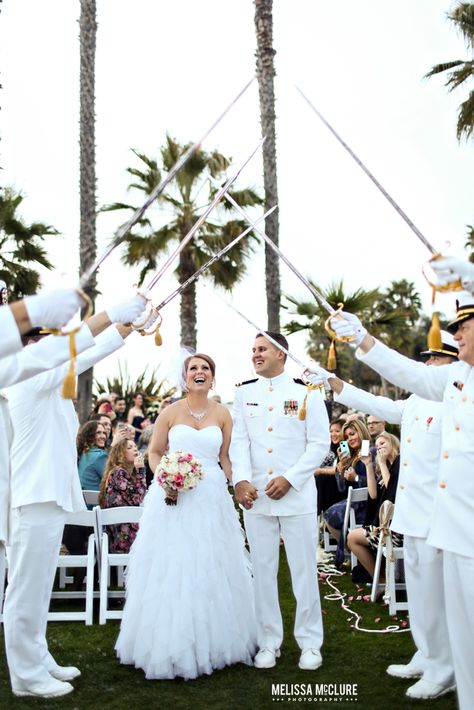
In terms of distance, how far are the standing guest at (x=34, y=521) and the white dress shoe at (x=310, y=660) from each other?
154 cm

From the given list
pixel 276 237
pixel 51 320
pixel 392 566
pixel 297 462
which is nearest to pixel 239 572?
pixel 297 462

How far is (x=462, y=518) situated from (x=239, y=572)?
208 cm

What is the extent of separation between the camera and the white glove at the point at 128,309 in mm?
3994

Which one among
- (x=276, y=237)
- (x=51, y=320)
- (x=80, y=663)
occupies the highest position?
(x=276, y=237)

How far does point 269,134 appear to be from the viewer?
14.0 metres

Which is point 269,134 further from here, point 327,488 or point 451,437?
point 451,437

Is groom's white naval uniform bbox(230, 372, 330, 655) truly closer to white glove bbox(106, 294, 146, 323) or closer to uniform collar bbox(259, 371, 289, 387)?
uniform collar bbox(259, 371, 289, 387)

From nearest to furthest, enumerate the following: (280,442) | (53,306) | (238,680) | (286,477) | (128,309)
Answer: (53,306) → (128,309) → (238,680) → (286,477) → (280,442)

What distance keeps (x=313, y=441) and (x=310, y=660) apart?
4.84 feet

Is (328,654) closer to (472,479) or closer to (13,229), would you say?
(472,479)

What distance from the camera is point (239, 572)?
5.52 metres

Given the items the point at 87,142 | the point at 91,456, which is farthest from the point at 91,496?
the point at 87,142

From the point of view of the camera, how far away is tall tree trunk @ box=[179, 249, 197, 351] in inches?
669

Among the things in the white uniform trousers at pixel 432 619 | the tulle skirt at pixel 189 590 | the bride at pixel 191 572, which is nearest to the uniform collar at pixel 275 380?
the bride at pixel 191 572
